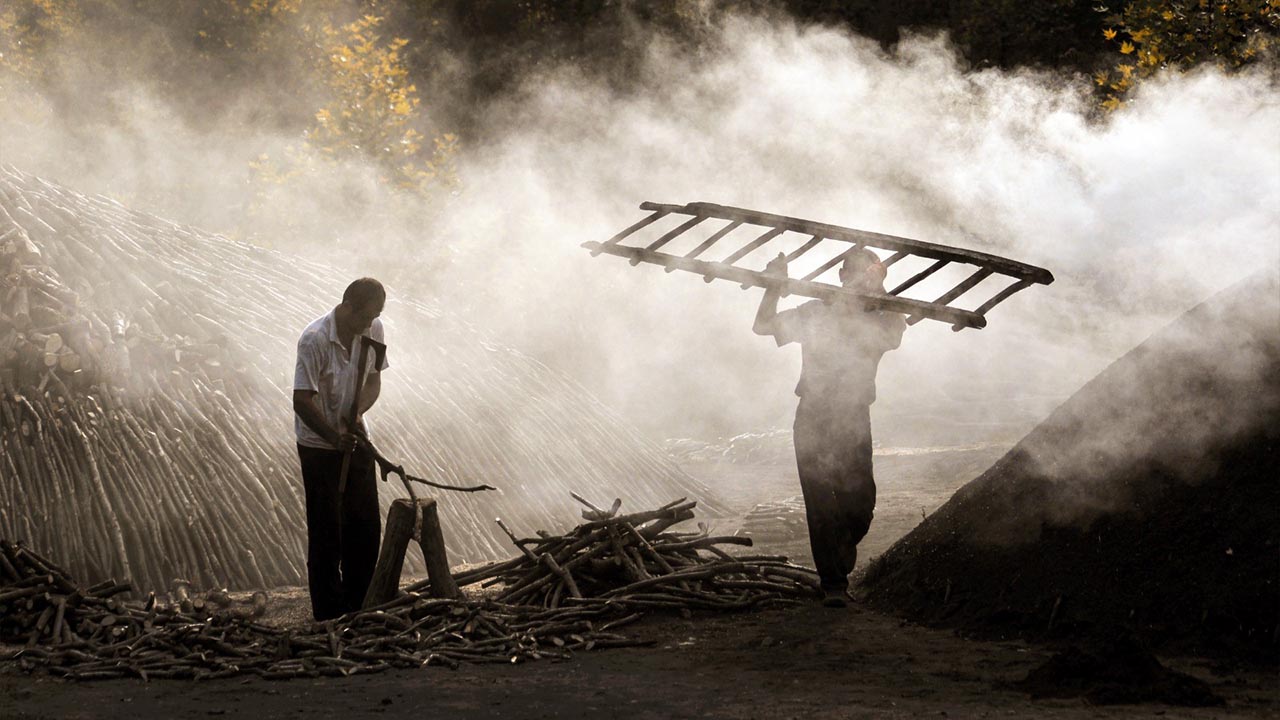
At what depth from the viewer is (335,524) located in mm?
6242

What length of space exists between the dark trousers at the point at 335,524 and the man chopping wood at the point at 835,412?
1.95 metres

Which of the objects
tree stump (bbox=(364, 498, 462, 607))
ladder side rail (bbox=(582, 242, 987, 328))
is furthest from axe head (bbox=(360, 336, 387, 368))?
ladder side rail (bbox=(582, 242, 987, 328))

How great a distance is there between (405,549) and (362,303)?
45.0 inches

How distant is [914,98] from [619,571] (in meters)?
9.66

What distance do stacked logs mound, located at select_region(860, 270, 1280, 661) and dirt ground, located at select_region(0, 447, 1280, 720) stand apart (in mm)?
225

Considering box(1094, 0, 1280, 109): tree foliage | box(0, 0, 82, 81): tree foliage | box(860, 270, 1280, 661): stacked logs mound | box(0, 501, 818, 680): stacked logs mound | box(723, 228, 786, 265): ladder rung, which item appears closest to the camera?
box(860, 270, 1280, 661): stacked logs mound

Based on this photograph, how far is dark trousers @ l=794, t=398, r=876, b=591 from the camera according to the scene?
662 cm

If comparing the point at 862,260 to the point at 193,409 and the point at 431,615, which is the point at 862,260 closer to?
the point at 431,615

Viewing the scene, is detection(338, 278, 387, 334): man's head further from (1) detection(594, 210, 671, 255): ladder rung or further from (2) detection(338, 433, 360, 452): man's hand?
(1) detection(594, 210, 671, 255): ladder rung

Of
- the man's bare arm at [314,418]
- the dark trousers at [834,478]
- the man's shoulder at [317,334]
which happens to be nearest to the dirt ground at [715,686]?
the dark trousers at [834,478]

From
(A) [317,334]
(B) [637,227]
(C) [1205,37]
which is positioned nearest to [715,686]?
(A) [317,334]

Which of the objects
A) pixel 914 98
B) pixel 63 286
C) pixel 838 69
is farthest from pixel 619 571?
pixel 838 69

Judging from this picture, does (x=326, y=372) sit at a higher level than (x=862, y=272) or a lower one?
lower

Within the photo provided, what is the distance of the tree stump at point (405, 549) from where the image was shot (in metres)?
6.33
